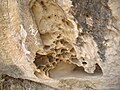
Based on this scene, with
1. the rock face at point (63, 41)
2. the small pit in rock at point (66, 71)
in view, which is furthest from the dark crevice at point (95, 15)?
the small pit in rock at point (66, 71)

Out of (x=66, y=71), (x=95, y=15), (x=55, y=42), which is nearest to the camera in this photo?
(x=95, y=15)

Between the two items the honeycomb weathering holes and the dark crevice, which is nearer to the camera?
the dark crevice

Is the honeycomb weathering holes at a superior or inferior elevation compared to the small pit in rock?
superior

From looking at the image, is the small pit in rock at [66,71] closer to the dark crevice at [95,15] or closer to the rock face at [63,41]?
the rock face at [63,41]

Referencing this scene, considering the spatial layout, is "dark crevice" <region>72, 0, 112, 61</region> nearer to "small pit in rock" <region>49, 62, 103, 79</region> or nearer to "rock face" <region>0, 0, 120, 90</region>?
"rock face" <region>0, 0, 120, 90</region>

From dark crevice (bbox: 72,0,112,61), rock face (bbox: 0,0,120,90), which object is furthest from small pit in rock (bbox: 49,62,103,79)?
dark crevice (bbox: 72,0,112,61)

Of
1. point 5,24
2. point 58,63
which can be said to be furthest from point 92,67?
point 5,24

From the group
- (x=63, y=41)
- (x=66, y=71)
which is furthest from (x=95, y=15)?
(x=66, y=71)

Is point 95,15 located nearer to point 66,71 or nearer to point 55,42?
point 55,42

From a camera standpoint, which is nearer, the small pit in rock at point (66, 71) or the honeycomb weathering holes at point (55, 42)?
the honeycomb weathering holes at point (55, 42)
